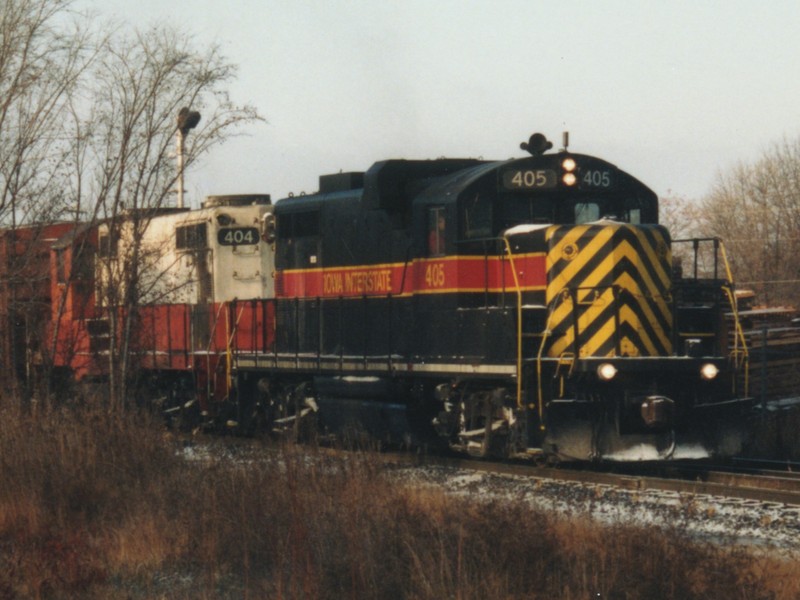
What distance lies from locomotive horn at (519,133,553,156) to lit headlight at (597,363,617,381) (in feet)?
8.96

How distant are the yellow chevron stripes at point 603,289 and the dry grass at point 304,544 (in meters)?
3.66

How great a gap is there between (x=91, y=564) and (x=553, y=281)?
6.33 meters

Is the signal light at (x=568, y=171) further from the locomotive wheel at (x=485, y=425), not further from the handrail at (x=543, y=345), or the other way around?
the locomotive wheel at (x=485, y=425)

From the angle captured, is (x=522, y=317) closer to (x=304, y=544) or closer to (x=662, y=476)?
(x=662, y=476)

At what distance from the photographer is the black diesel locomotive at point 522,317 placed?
12.6 meters

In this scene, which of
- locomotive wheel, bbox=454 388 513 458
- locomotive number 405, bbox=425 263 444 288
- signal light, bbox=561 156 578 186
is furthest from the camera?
locomotive number 405, bbox=425 263 444 288

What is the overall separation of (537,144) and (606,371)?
292 centimetres

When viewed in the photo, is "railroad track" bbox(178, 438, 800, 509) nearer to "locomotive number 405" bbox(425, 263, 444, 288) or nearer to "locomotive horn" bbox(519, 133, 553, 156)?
"locomotive number 405" bbox(425, 263, 444, 288)

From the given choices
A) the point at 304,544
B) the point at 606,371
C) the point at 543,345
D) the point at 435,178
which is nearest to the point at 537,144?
the point at 435,178

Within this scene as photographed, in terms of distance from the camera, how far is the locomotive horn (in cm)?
1387

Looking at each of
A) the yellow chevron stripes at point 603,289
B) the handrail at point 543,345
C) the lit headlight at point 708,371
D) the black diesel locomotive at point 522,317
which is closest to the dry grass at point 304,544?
the handrail at point 543,345

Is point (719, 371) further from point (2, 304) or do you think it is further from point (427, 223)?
point (2, 304)

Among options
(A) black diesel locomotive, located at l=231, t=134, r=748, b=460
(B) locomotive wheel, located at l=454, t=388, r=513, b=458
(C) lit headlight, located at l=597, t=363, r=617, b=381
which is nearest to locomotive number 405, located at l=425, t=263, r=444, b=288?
(A) black diesel locomotive, located at l=231, t=134, r=748, b=460

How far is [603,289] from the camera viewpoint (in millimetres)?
12906
